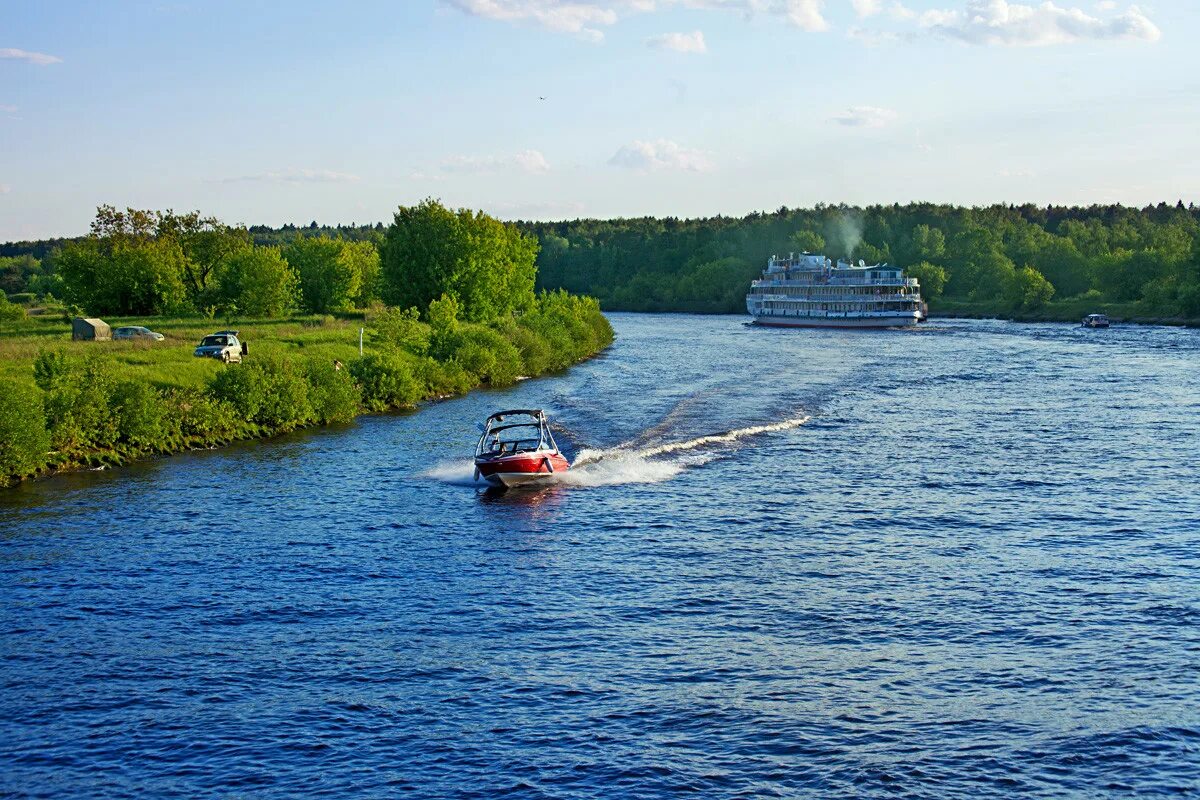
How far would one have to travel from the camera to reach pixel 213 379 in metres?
56.5

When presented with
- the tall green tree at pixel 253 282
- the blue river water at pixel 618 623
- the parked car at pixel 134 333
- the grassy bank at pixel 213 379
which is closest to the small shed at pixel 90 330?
the parked car at pixel 134 333

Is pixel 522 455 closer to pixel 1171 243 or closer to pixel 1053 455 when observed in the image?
pixel 1053 455

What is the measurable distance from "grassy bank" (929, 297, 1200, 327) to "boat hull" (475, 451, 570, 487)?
388 feet

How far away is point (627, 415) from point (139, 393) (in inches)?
1014

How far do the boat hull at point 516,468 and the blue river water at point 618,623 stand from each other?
2.89 ft

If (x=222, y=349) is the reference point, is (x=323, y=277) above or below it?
above

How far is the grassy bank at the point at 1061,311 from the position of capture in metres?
146

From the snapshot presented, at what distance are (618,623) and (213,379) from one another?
35.8 meters

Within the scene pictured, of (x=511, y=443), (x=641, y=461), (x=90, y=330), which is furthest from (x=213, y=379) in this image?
(x=90, y=330)

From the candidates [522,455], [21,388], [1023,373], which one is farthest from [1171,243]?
[21,388]

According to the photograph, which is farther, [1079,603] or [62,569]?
[62,569]

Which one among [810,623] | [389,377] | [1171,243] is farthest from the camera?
[1171,243]

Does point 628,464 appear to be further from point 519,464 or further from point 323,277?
point 323,277

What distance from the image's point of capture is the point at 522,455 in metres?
43.4
